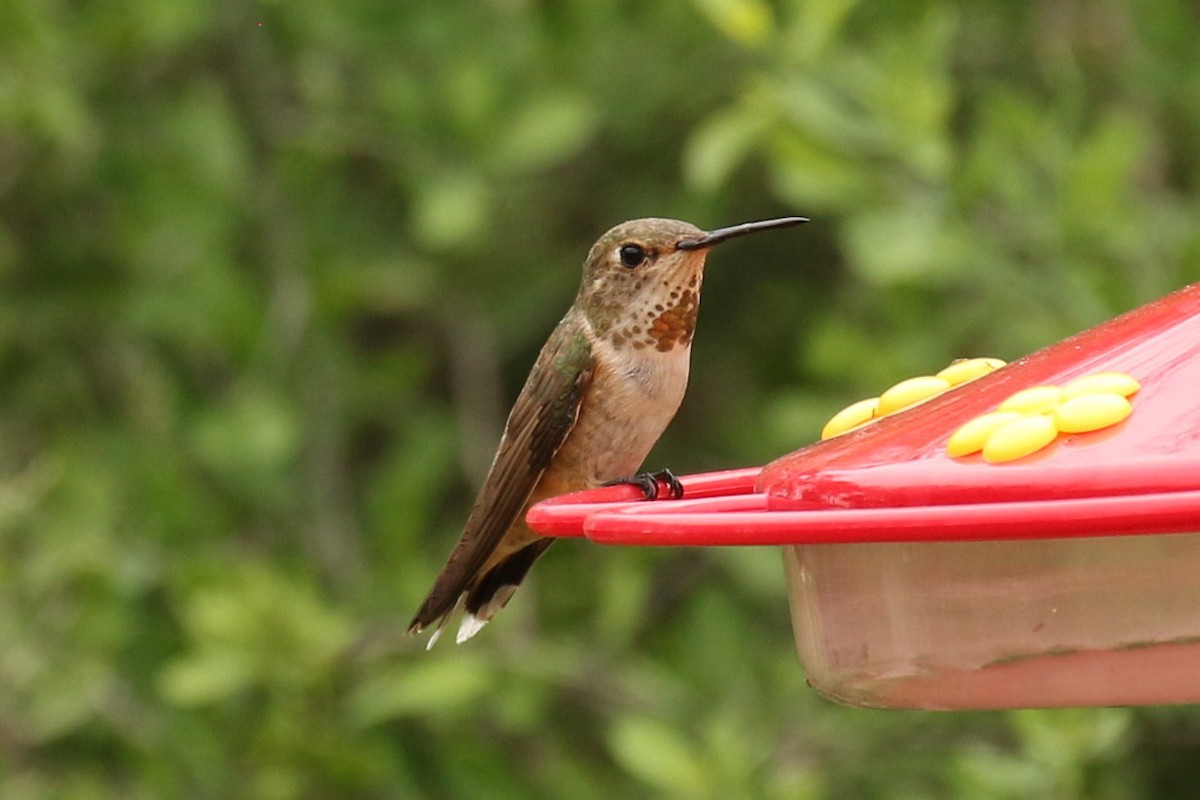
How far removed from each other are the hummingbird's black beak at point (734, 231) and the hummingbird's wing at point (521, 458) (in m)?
0.31

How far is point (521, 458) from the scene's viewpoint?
3568 millimetres

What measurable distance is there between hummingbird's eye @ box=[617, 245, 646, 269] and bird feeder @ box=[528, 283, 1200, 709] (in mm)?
1378

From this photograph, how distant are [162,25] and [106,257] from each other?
2.73ft

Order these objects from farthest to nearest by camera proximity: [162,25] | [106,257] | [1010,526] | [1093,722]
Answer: [106,257], [162,25], [1093,722], [1010,526]

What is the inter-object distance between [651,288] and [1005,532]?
79.3 inches

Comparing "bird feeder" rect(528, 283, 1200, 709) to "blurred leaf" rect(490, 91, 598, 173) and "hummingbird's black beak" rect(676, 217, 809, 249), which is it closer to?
"hummingbird's black beak" rect(676, 217, 809, 249)

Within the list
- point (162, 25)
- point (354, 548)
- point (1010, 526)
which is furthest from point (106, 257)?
point (1010, 526)

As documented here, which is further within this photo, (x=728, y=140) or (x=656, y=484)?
(x=728, y=140)

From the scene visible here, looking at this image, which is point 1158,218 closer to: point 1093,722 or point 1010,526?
point 1093,722

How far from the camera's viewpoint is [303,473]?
6.12m

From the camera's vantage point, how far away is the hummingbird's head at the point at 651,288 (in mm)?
3727

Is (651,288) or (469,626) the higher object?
(651,288)

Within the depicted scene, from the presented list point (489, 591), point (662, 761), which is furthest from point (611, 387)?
point (662, 761)

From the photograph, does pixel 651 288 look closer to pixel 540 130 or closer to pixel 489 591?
pixel 489 591
